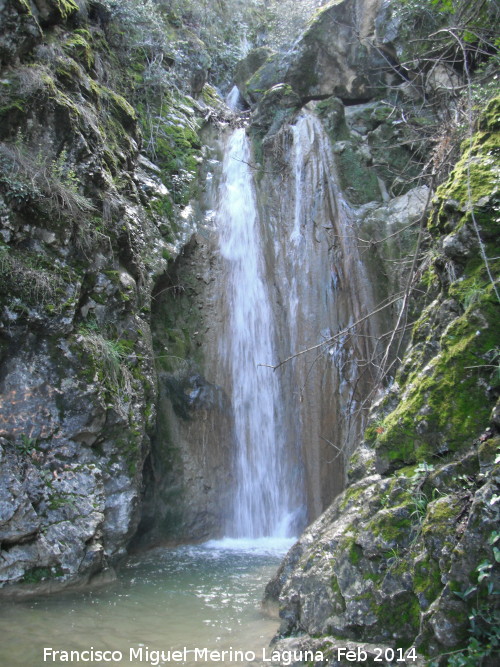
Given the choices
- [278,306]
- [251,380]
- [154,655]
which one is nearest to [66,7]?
[278,306]

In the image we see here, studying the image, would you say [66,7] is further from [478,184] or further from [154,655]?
[154,655]

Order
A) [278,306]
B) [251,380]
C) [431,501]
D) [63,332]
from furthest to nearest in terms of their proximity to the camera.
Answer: [278,306] < [251,380] < [63,332] < [431,501]

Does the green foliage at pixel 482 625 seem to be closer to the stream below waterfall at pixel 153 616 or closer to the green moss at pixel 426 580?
the green moss at pixel 426 580

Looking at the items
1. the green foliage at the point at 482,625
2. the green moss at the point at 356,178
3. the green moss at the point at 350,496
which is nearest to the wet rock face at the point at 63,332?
the green moss at the point at 350,496

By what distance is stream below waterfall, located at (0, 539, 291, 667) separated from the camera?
404 cm

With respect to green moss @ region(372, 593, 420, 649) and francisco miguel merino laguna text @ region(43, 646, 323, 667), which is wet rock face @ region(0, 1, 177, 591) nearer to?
francisco miguel merino laguna text @ region(43, 646, 323, 667)

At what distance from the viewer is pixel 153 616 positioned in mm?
4785

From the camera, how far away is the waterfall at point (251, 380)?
8367mm

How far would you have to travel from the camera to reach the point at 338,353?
888 centimetres

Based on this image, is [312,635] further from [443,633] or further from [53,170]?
[53,170]

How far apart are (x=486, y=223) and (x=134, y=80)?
9.01 metres

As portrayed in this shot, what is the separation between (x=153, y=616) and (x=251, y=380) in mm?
4808

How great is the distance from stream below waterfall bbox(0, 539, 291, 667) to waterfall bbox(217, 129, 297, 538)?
161 centimetres

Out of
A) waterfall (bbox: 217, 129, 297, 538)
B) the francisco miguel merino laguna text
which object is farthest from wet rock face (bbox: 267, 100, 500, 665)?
waterfall (bbox: 217, 129, 297, 538)
